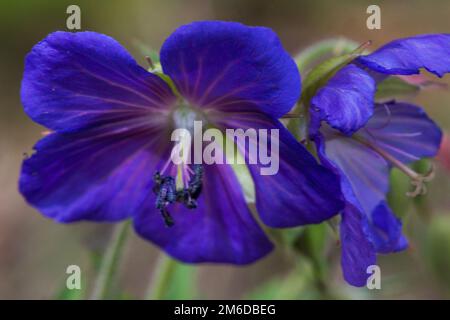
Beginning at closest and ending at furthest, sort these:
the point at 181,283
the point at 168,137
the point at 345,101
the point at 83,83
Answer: the point at 345,101
the point at 83,83
the point at 168,137
the point at 181,283

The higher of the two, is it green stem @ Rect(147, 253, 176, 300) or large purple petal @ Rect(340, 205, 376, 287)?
large purple petal @ Rect(340, 205, 376, 287)

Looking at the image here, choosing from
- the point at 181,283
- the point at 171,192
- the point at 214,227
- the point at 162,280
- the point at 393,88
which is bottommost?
the point at 181,283

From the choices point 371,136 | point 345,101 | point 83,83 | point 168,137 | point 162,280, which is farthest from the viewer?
point 162,280

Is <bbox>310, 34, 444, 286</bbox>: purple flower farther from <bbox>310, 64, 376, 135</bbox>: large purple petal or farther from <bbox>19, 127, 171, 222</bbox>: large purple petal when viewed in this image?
<bbox>19, 127, 171, 222</bbox>: large purple petal

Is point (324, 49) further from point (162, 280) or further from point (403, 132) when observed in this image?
point (162, 280)

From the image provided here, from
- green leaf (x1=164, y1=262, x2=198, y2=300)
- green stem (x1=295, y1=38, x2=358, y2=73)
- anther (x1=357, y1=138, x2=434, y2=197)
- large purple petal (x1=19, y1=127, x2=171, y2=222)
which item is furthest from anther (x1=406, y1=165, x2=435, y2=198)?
green leaf (x1=164, y1=262, x2=198, y2=300)

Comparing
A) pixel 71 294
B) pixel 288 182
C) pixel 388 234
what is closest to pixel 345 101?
pixel 288 182

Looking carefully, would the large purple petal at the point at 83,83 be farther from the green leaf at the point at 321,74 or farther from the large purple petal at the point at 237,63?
the green leaf at the point at 321,74
